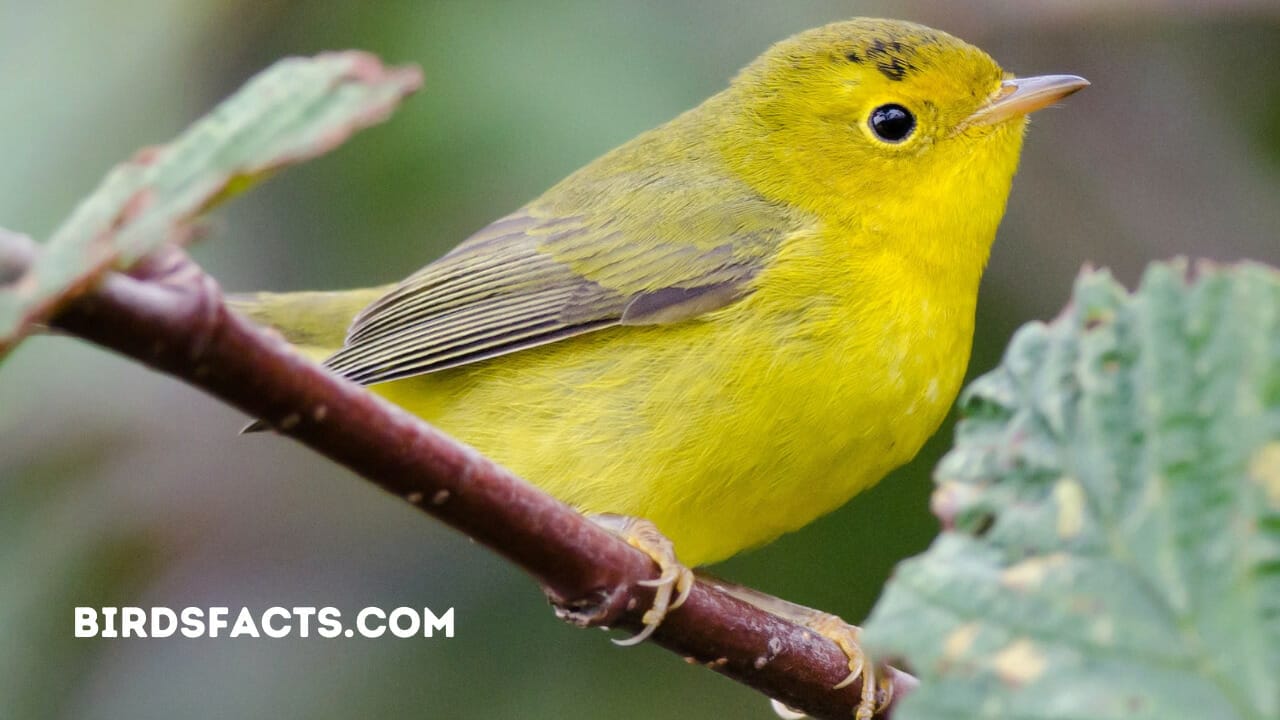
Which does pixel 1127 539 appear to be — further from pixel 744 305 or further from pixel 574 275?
pixel 574 275

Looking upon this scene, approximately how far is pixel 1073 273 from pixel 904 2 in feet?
3.33

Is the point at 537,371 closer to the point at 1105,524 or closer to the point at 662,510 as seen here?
the point at 662,510

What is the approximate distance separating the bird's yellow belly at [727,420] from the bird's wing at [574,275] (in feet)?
0.33

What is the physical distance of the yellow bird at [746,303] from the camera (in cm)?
311

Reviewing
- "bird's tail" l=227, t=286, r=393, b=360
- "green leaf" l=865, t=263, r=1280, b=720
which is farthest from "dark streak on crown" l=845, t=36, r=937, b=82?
"green leaf" l=865, t=263, r=1280, b=720

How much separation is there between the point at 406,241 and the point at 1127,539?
123 inches

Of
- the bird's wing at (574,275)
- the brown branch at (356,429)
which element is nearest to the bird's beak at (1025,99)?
the bird's wing at (574,275)

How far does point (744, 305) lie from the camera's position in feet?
10.7

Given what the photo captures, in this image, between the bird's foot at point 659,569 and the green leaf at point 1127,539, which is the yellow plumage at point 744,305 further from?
the green leaf at point 1127,539

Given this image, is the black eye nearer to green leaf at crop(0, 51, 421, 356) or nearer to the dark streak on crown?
the dark streak on crown

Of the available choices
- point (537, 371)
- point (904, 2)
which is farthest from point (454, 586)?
point (904, 2)

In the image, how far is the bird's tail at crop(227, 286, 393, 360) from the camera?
4273 mm

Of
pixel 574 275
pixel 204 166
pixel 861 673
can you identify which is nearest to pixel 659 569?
pixel 861 673

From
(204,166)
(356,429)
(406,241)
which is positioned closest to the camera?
(204,166)
